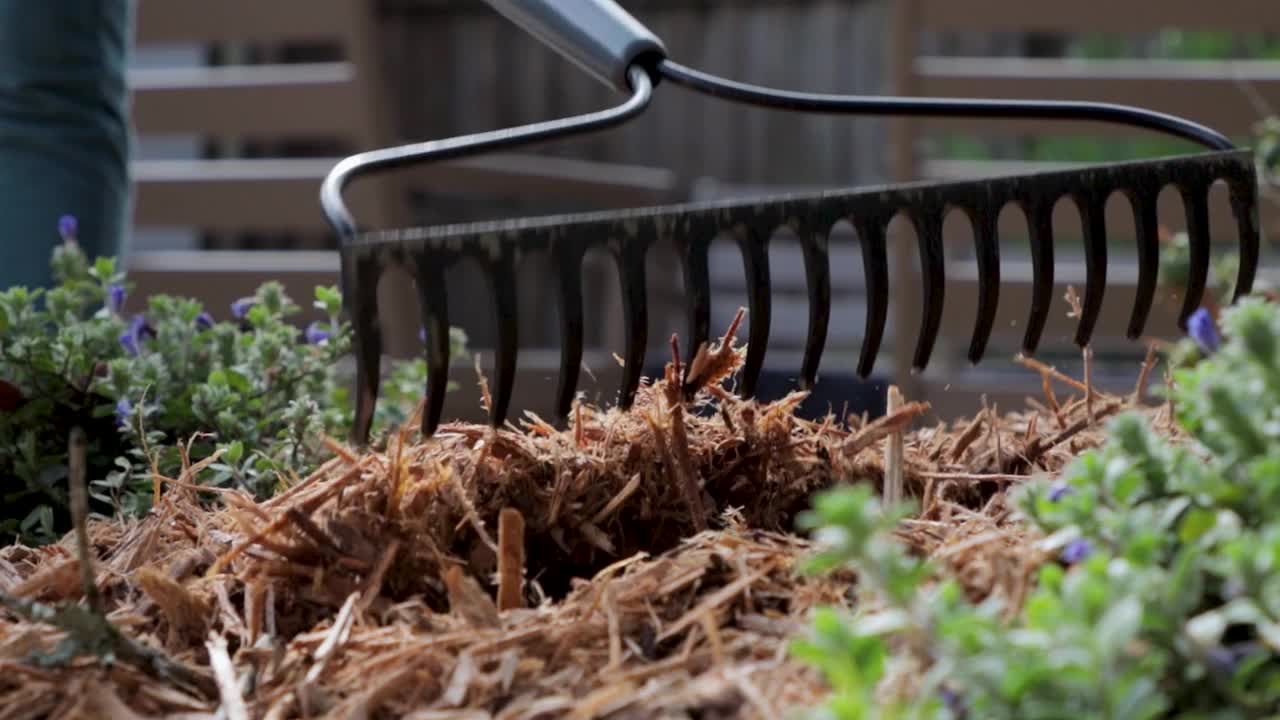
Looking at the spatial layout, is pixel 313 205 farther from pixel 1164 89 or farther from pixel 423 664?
pixel 423 664

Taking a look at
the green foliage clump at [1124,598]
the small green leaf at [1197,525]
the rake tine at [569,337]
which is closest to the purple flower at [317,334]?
the rake tine at [569,337]

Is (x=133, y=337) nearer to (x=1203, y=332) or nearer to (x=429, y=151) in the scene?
(x=429, y=151)

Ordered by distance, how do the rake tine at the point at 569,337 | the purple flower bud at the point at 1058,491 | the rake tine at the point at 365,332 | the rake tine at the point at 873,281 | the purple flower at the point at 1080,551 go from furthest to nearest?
1. the rake tine at the point at 873,281
2. the rake tine at the point at 569,337
3. the rake tine at the point at 365,332
4. the purple flower bud at the point at 1058,491
5. the purple flower at the point at 1080,551

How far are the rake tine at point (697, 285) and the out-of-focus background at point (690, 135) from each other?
35 centimetres

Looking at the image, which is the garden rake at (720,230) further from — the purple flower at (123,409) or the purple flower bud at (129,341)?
the purple flower bud at (129,341)

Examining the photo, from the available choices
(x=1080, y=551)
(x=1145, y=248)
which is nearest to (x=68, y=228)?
(x=1145, y=248)

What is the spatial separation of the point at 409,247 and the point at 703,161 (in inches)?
200

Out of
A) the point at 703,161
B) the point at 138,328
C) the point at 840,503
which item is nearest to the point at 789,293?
the point at 703,161

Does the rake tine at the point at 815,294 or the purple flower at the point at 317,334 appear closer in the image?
the rake tine at the point at 815,294

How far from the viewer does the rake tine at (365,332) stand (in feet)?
2.79

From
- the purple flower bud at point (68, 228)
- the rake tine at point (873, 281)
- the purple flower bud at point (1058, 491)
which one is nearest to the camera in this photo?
the purple flower bud at point (1058, 491)

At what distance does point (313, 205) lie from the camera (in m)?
3.92

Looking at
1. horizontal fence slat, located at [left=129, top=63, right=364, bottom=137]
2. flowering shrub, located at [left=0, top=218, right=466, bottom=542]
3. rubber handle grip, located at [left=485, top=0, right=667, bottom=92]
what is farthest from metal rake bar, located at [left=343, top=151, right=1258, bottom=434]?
horizontal fence slat, located at [left=129, top=63, right=364, bottom=137]

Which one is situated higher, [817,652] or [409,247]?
[409,247]
